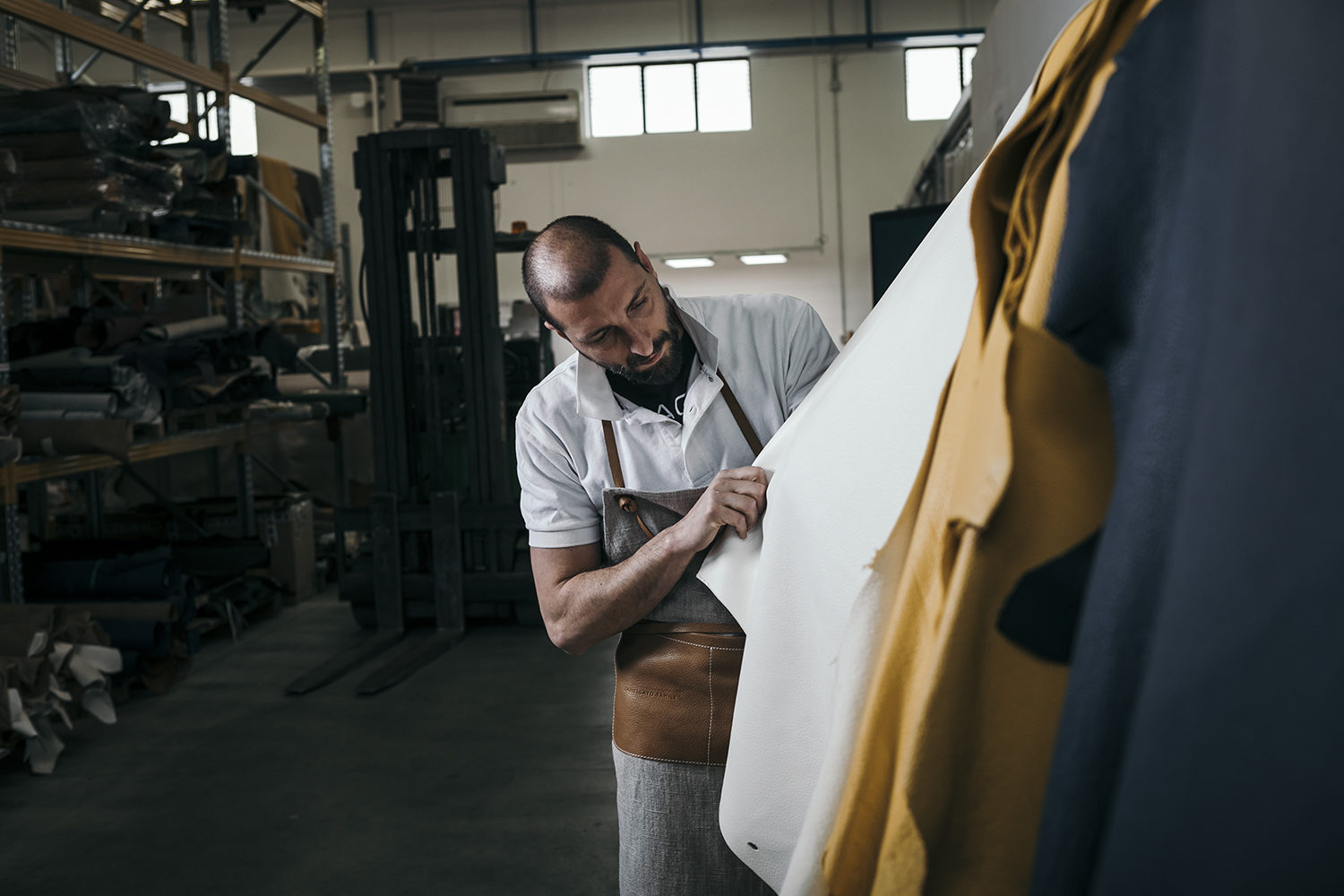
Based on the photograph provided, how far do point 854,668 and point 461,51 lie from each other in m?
13.1

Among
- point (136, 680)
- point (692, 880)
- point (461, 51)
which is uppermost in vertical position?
point (461, 51)

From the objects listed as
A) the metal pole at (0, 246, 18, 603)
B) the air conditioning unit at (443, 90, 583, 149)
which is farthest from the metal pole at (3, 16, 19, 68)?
the air conditioning unit at (443, 90, 583, 149)

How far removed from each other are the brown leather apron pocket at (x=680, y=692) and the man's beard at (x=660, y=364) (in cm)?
45

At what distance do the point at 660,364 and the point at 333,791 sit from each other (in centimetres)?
259

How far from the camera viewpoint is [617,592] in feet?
5.46

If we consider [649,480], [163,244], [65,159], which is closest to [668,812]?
[649,480]

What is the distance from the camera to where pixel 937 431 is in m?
0.80

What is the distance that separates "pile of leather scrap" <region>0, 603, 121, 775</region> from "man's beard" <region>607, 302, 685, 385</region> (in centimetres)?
295

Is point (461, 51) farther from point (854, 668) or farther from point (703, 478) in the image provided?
point (854, 668)

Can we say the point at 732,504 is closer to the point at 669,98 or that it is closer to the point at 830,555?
the point at 830,555

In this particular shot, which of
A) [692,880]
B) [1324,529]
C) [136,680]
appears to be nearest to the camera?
[1324,529]

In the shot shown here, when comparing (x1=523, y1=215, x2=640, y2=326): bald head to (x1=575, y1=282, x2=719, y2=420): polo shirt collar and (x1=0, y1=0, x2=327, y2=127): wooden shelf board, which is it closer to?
(x1=575, y1=282, x2=719, y2=420): polo shirt collar

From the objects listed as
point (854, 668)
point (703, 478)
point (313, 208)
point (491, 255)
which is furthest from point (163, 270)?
point (854, 668)

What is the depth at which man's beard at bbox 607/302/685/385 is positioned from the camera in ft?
5.98
